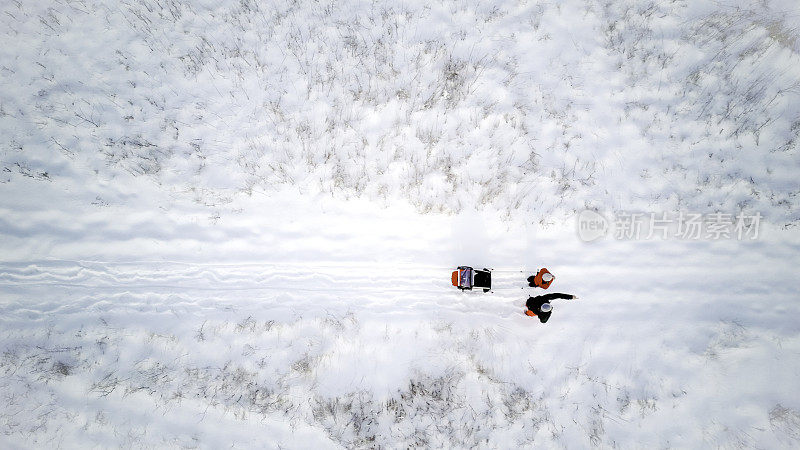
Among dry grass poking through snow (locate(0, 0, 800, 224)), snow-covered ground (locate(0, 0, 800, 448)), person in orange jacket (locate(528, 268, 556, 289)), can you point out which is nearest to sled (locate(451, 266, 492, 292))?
snow-covered ground (locate(0, 0, 800, 448))

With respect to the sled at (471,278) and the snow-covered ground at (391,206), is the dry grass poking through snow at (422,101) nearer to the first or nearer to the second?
the snow-covered ground at (391,206)

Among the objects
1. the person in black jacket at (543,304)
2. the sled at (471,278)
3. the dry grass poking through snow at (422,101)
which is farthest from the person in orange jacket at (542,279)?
the dry grass poking through snow at (422,101)

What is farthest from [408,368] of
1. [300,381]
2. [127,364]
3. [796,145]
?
[796,145]

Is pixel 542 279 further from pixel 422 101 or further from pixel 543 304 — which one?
pixel 422 101

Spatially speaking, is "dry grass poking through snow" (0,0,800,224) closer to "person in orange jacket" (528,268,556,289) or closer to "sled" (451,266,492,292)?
"person in orange jacket" (528,268,556,289)

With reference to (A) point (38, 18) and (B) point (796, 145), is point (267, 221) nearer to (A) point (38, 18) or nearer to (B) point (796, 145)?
(A) point (38, 18)
